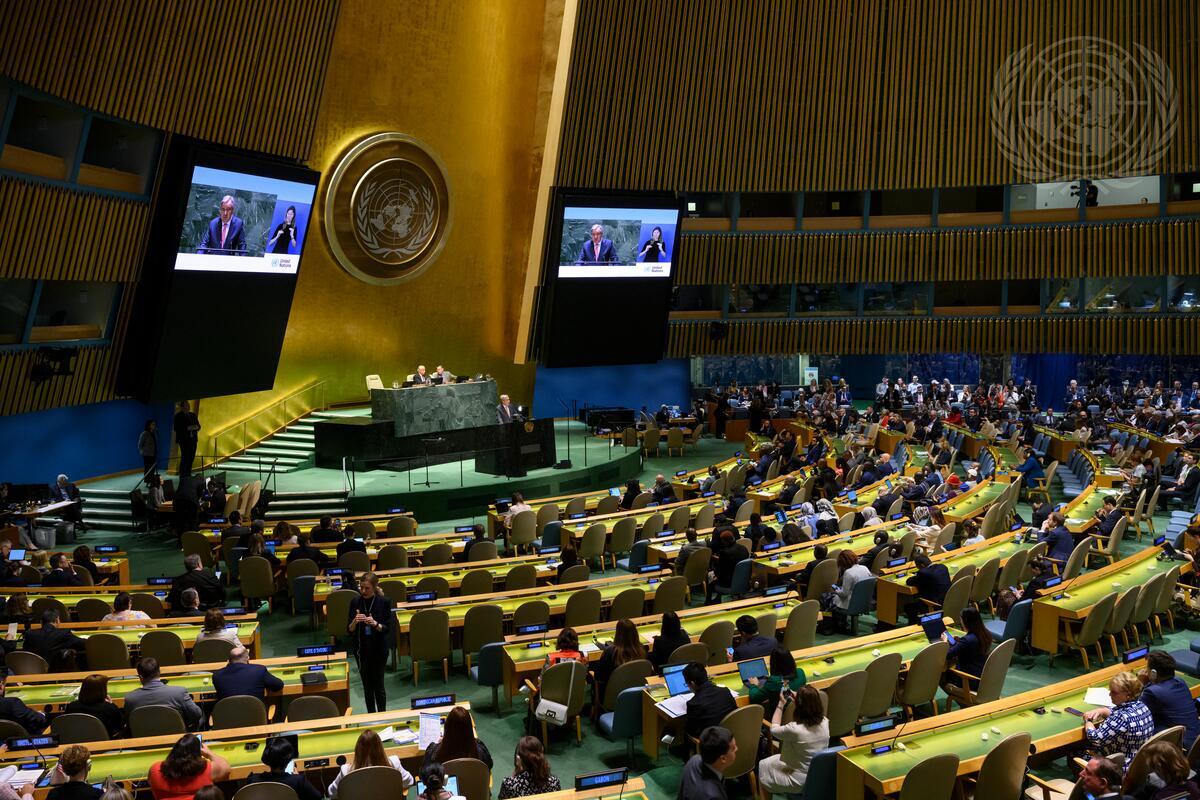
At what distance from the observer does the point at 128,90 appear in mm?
15750

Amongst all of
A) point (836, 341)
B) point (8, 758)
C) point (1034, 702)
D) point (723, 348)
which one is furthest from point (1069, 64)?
point (8, 758)

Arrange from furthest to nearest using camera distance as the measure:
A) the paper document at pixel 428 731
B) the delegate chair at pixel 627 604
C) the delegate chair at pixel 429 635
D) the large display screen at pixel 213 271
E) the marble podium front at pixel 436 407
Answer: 1. the marble podium front at pixel 436 407
2. the large display screen at pixel 213 271
3. the delegate chair at pixel 627 604
4. the delegate chair at pixel 429 635
5. the paper document at pixel 428 731

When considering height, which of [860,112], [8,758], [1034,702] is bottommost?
[8,758]

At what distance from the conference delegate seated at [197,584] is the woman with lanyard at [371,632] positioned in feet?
10.3

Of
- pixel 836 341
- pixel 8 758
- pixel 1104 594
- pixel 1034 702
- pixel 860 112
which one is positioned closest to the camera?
pixel 8 758

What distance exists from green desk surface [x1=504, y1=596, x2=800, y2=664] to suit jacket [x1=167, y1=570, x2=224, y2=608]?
13.6ft

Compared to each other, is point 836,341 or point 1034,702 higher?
point 836,341

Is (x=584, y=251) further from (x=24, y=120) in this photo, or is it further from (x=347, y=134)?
(x=24, y=120)

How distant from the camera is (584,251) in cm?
2470

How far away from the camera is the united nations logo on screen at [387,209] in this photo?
2270cm

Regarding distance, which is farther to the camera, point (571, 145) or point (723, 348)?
point (723, 348)

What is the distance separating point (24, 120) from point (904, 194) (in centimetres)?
2203

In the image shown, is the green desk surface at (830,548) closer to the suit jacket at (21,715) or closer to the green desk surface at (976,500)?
the green desk surface at (976,500)

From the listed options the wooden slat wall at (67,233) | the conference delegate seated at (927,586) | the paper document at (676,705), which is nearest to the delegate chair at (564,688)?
the paper document at (676,705)
